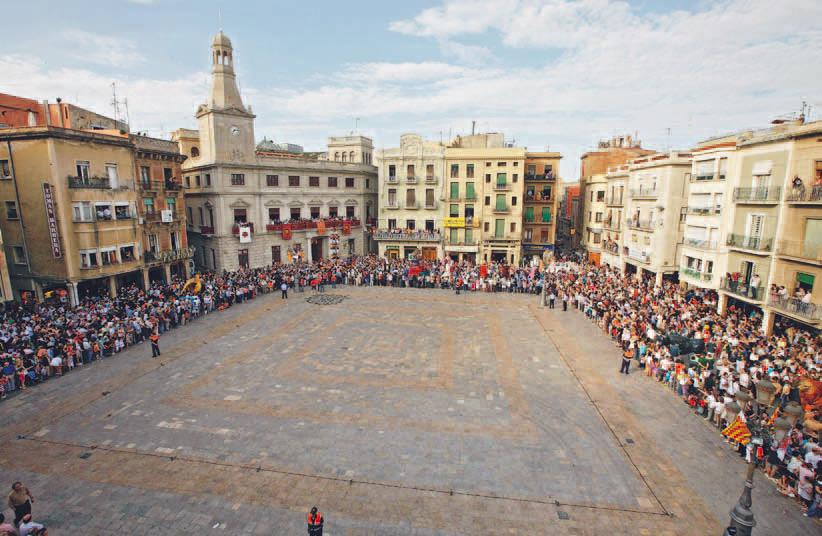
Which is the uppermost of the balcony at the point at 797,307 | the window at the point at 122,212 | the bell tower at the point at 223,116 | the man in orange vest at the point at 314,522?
the bell tower at the point at 223,116

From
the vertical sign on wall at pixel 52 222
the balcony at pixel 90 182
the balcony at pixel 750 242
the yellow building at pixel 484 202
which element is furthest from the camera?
the yellow building at pixel 484 202

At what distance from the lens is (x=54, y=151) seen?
86.5 ft

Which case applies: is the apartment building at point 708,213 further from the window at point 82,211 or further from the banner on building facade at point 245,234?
the window at point 82,211

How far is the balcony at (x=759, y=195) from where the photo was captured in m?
23.1

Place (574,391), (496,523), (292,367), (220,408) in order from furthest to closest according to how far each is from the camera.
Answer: (292,367)
(574,391)
(220,408)
(496,523)

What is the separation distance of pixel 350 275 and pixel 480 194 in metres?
17.5

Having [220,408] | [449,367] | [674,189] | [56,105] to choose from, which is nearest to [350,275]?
[449,367]

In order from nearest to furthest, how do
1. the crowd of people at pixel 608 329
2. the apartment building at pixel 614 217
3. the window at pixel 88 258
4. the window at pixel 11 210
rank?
the crowd of people at pixel 608 329
the window at pixel 11 210
the window at pixel 88 258
the apartment building at pixel 614 217

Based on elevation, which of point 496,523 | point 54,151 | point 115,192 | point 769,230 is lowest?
point 496,523

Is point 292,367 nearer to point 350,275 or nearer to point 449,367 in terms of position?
point 449,367

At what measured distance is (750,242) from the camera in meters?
24.5

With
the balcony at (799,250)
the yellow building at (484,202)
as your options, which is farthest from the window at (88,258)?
the balcony at (799,250)

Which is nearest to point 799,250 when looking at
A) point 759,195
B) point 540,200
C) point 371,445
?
point 759,195

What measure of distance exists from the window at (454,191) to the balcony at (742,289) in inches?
1028
